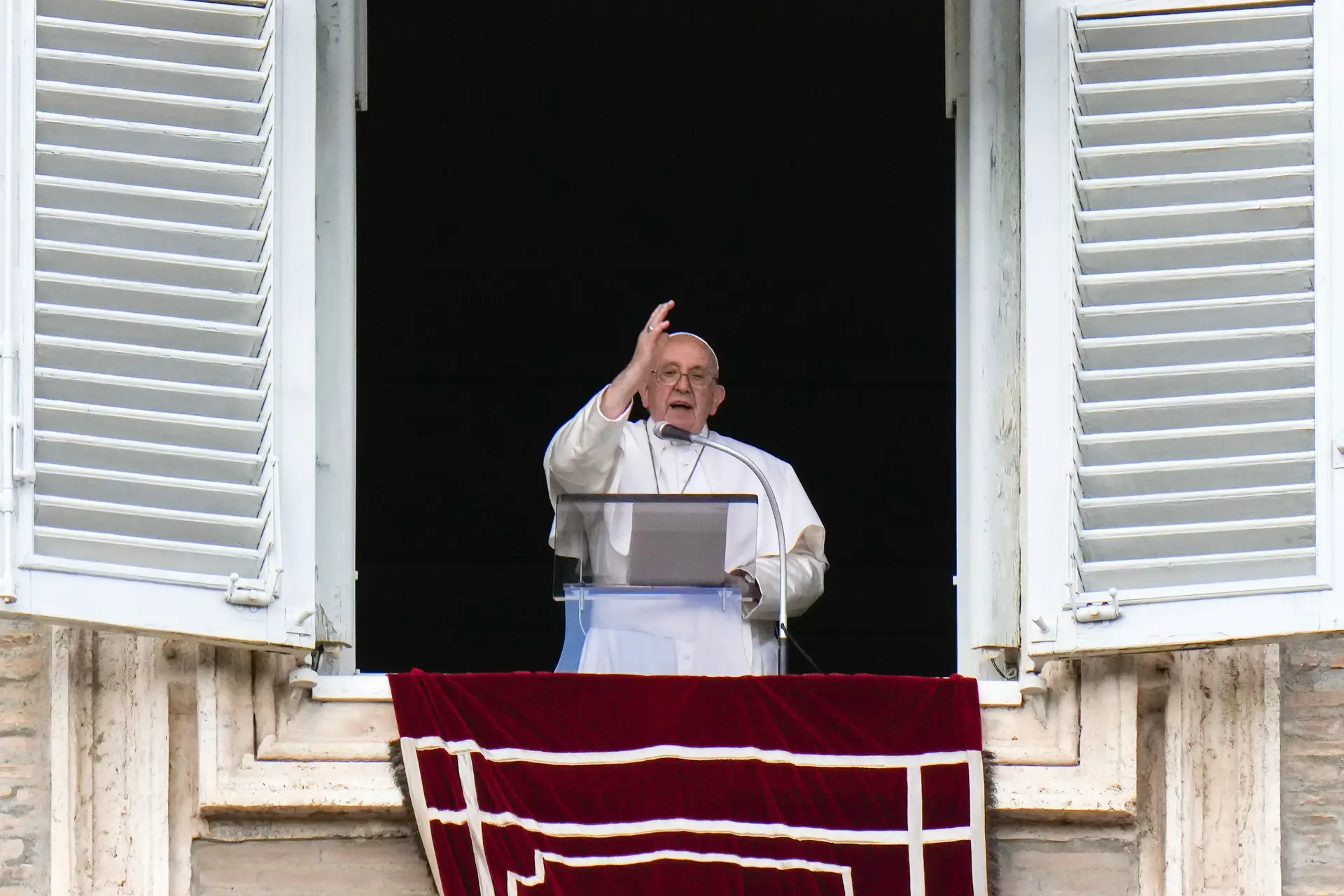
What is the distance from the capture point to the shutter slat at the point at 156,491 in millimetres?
4730

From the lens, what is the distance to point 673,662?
5.18 m

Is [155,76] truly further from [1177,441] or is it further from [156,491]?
[1177,441]

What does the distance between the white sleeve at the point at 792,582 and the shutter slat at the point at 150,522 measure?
1097 mm

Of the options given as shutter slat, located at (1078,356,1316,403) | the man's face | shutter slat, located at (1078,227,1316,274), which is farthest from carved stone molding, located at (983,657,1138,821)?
the man's face

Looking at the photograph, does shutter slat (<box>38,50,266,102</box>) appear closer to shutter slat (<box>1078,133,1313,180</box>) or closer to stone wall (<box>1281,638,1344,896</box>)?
shutter slat (<box>1078,133,1313,180</box>)

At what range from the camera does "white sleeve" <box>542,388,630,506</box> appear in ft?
18.3

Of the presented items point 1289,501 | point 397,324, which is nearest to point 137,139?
point 1289,501

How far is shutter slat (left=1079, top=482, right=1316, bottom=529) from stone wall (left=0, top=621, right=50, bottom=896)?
2.02m

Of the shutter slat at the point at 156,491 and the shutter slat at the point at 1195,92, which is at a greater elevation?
the shutter slat at the point at 1195,92

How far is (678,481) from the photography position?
606cm

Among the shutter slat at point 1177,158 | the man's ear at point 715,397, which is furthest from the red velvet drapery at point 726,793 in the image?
the man's ear at point 715,397

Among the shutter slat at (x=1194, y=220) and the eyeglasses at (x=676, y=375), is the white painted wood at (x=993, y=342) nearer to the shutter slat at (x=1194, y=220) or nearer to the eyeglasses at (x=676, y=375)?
the shutter slat at (x=1194, y=220)

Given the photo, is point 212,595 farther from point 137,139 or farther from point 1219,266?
point 1219,266

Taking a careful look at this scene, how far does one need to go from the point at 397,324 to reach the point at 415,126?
93cm
